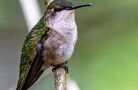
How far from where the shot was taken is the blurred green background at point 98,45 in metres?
8.47

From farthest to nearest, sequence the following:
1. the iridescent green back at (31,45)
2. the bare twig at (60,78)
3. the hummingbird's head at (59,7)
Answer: the iridescent green back at (31,45) < the hummingbird's head at (59,7) < the bare twig at (60,78)

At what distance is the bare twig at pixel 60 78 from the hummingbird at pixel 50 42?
0.10 meters

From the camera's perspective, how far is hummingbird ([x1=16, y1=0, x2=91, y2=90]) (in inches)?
203

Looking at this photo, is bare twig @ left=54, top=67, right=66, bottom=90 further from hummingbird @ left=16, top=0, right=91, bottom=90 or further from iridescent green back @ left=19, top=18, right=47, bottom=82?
iridescent green back @ left=19, top=18, right=47, bottom=82

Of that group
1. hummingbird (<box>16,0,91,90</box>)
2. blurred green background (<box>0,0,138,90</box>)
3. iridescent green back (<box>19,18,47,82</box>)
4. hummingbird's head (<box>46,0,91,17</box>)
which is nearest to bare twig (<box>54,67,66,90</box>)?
hummingbird (<box>16,0,91,90</box>)

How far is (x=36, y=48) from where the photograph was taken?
5.26m

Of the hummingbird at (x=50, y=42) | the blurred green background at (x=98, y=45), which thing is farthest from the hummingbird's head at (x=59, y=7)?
the blurred green background at (x=98, y=45)

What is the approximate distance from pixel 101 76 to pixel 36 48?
11.4ft

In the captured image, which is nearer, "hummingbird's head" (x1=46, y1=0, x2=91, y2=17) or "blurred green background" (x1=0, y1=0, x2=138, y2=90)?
"hummingbird's head" (x1=46, y1=0, x2=91, y2=17)

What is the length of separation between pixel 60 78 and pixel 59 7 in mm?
744

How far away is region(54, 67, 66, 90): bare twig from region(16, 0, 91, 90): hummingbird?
3.8 inches

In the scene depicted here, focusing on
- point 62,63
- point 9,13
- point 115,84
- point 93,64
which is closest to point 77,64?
point 93,64

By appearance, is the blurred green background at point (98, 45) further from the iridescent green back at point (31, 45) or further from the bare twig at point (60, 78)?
the bare twig at point (60, 78)

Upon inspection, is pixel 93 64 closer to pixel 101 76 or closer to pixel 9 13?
pixel 101 76
